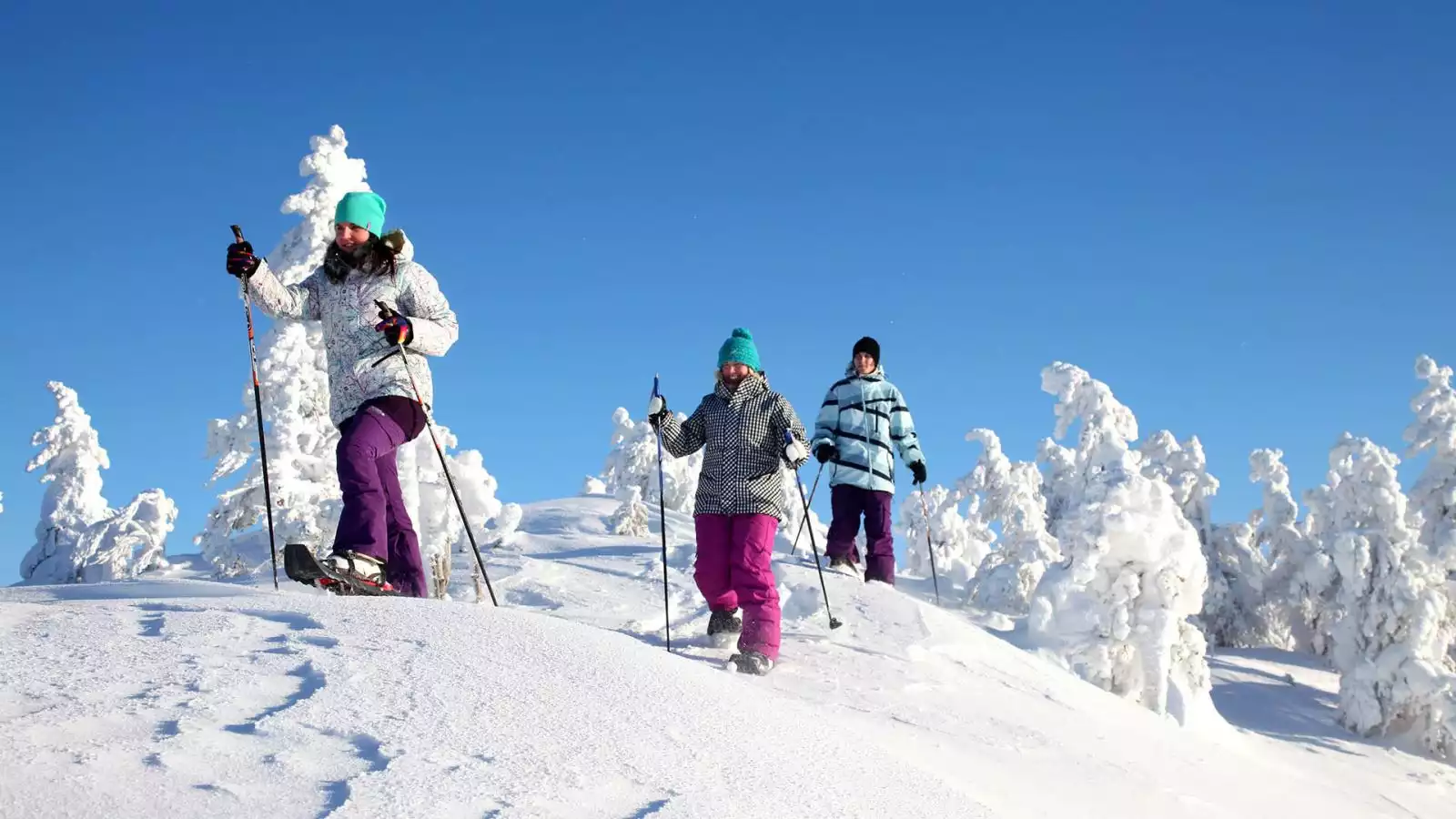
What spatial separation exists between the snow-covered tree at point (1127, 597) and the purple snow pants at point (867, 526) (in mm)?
2950

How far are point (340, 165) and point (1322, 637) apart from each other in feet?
88.5

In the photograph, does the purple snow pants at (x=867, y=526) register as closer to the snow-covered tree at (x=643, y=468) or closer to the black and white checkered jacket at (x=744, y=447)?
the black and white checkered jacket at (x=744, y=447)

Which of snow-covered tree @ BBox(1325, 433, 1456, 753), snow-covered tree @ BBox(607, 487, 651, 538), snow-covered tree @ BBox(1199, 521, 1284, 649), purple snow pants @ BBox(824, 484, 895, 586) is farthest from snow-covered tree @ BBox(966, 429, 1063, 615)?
purple snow pants @ BBox(824, 484, 895, 586)

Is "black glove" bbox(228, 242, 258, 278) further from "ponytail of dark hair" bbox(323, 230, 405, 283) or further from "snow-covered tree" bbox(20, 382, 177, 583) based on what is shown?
"snow-covered tree" bbox(20, 382, 177, 583)

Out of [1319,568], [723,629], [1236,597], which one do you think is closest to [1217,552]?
[1236,597]

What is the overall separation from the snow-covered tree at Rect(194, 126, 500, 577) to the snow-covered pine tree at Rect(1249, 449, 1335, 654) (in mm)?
Result: 23546

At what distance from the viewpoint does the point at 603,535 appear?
16.7 meters

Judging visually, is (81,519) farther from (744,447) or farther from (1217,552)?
(1217,552)

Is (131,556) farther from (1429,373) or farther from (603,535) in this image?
(1429,373)

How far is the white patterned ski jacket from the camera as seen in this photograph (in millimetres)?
6008

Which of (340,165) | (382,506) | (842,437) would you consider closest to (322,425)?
(340,165)

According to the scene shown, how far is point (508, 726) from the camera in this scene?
352 centimetres

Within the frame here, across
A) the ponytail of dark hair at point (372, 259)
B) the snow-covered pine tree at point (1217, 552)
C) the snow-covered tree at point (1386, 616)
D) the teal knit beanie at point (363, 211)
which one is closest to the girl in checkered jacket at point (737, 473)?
the ponytail of dark hair at point (372, 259)

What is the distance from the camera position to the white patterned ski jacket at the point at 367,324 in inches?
237
